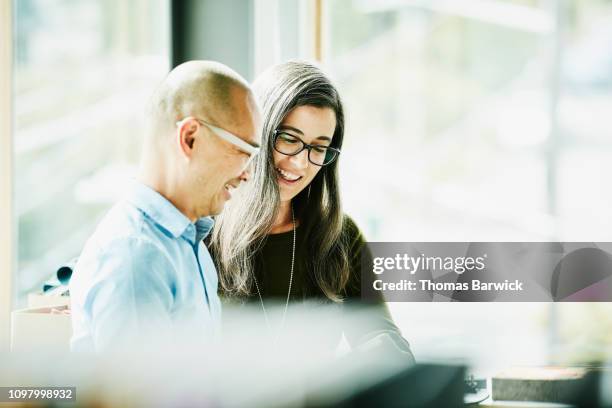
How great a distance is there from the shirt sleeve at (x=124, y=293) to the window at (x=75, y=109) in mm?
1145

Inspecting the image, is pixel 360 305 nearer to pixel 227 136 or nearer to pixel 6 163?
pixel 227 136

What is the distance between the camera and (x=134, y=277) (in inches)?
37.7

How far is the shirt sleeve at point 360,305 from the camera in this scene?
144 cm

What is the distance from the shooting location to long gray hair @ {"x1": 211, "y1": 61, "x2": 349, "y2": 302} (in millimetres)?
1462

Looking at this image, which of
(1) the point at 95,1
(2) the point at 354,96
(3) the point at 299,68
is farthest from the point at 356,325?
(2) the point at 354,96

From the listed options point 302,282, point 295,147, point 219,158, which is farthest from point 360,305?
point 219,158

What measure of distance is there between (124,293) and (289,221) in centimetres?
71

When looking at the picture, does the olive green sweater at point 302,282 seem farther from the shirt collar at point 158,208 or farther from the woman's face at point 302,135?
the shirt collar at point 158,208

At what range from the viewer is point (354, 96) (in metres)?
3.85

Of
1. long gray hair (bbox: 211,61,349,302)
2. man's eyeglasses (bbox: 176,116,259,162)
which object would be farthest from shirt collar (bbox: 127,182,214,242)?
long gray hair (bbox: 211,61,349,302)

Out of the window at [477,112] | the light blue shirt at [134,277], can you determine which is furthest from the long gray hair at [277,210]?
the window at [477,112]

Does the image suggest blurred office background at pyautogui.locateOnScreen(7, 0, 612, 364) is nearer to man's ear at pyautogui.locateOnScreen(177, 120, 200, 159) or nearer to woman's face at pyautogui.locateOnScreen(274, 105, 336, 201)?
woman's face at pyautogui.locateOnScreen(274, 105, 336, 201)

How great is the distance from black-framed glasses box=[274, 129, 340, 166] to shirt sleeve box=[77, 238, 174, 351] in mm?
548

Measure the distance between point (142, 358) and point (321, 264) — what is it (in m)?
0.64
